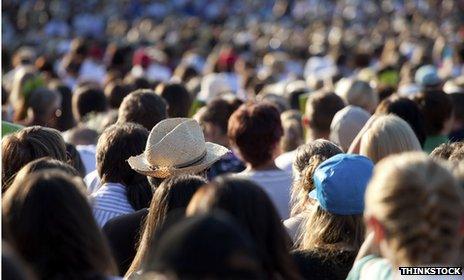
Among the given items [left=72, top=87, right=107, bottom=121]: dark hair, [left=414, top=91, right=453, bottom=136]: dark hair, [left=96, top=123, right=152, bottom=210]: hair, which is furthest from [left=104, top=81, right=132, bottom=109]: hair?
[left=96, top=123, right=152, bottom=210]: hair

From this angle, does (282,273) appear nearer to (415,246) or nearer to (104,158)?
(415,246)

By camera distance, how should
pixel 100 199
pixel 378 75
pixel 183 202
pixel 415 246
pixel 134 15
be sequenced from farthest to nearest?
1. pixel 134 15
2. pixel 378 75
3. pixel 100 199
4. pixel 183 202
5. pixel 415 246

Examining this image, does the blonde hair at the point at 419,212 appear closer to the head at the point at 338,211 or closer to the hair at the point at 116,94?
the head at the point at 338,211

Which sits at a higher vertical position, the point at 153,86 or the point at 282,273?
the point at 282,273

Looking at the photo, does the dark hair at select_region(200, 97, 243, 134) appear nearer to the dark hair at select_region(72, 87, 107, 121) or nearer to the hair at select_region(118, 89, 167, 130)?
the hair at select_region(118, 89, 167, 130)

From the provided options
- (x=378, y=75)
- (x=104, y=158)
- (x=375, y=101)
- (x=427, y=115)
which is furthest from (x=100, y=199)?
(x=378, y=75)

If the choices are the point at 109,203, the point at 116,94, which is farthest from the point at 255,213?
the point at 116,94

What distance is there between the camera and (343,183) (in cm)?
434

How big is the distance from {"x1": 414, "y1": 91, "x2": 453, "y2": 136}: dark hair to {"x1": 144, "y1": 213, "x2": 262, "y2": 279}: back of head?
4.77m

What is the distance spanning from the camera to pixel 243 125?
604cm

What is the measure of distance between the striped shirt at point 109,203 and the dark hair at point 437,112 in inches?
105

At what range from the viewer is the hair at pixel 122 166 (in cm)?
537

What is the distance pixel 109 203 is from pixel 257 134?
103cm

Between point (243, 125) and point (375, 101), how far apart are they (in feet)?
9.67
